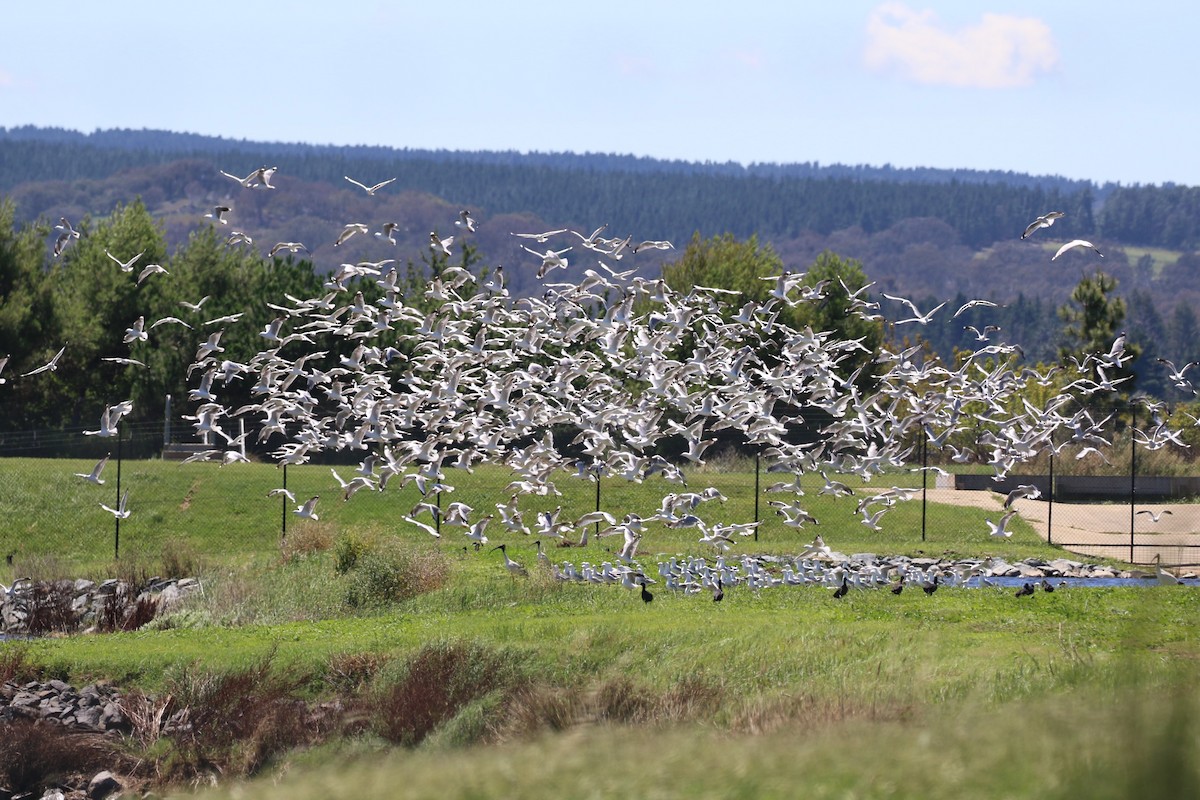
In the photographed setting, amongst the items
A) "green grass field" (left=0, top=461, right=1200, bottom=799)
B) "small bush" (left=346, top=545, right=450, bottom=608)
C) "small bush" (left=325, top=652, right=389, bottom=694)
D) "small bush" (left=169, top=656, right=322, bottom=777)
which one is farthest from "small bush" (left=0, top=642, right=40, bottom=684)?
"small bush" (left=346, top=545, right=450, bottom=608)

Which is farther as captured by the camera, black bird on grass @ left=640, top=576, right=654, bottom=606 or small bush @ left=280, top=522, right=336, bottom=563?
small bush @ left=280, top=522, right=336, bottom=563

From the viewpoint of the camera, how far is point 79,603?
31.4 metres

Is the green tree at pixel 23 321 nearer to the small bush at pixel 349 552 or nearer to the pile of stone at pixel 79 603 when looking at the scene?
the pile of stone at pixel 79 603

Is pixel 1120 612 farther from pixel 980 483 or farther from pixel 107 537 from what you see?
pixel 107 537

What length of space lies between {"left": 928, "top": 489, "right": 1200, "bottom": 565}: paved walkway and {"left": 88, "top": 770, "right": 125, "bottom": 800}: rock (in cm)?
2326

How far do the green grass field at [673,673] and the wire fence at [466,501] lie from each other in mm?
1054

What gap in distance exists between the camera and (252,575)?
32.4m

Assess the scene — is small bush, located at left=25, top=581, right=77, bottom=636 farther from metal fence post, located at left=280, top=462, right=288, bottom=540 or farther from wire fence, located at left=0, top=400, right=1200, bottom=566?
metal fence post, located at left=280, top=462, right=288, bottom=540

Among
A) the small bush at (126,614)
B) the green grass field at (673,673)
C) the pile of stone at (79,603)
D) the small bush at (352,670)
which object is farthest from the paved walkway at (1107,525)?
the small bush at (126,614)

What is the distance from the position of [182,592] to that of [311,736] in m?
11.1

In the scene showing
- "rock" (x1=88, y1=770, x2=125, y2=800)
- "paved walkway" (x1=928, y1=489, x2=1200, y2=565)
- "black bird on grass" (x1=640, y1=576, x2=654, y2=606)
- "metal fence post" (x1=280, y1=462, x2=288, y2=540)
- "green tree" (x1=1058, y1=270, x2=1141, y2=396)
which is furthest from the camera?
"green tree" (x1=1058, y1=270, x2=1141, y2=396)

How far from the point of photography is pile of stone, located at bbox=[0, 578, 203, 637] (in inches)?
1168

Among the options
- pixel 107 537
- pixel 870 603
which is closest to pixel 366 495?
pixel 107 537

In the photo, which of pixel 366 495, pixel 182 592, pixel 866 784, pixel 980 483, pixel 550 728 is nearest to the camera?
pixel 866 784
